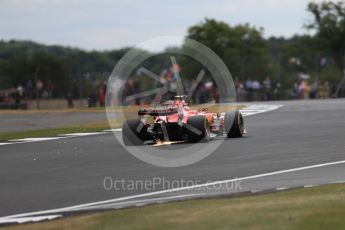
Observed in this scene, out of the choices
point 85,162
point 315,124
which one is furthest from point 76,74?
point 85,162

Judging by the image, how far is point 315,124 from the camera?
83.7 feet

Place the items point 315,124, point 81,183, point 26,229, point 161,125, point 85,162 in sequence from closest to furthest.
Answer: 1. point 26,229
2. point 81,183
3. point 85,162
4. point 161,125
5. point 315,124

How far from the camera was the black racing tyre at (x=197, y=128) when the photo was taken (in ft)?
63.1

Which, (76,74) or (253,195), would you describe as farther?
(76,74)

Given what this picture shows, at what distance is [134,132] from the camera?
64.3ft

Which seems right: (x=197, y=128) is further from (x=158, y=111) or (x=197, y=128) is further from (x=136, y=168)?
(x=136, y=168)

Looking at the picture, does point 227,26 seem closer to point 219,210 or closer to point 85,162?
point 85,162

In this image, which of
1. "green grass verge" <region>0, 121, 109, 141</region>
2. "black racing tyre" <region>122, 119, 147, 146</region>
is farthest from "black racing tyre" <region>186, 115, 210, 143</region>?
"green grass verge" <region>0, 121, 109, 141</region>

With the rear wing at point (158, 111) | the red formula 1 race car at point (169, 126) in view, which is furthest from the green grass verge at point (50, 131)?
the rear wing at point (158, 111)

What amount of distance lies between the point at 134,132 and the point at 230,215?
32.9 ft

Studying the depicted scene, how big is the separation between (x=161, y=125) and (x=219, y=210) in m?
9.57

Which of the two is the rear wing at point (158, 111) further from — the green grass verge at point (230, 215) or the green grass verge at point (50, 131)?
the green grass verge at point (230, 215)

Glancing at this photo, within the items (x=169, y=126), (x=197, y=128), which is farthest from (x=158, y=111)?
(x=197, y=128)

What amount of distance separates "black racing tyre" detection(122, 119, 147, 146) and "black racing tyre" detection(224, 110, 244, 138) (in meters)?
2.17
